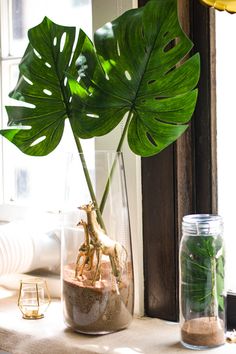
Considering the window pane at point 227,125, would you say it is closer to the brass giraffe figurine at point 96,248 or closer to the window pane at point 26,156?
the brass giraffe figurine at point 96,248

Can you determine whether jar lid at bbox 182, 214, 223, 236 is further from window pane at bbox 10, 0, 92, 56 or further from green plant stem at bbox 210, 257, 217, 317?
window pane at bbox 10, 0, 92, 56

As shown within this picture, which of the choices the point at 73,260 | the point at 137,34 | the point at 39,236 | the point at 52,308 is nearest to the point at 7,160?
the point at 39,236

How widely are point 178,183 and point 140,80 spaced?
0.30 m

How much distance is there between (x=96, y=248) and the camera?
1574mm

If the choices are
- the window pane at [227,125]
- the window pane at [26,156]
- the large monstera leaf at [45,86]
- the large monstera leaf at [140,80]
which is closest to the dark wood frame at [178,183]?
the window pane at [227,125]

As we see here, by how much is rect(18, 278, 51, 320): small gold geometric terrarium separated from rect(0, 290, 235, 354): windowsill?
0.02 metres

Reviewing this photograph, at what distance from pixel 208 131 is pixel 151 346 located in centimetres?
53

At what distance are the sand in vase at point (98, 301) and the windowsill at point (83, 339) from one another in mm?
33

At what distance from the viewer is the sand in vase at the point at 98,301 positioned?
→ 1.57 metres

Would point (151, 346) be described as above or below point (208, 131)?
below

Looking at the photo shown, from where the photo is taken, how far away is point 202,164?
1743 millimetres

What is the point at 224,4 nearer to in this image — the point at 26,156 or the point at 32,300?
the point at 32,300

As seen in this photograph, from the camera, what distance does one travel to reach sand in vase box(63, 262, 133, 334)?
5.16 ft

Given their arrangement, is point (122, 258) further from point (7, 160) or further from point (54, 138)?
point (7, 160)
